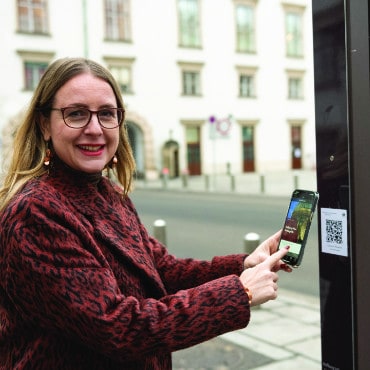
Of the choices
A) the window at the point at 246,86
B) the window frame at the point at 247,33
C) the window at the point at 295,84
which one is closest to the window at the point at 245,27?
the window frame at the point at 247,33

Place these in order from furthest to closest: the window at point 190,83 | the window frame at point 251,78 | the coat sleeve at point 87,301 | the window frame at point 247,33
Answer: the window frame at point 251,78, the window frame at point 247,33, the window at point 190,83, the coat sleeve at point 87,301

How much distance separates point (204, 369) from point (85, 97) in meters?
2.77

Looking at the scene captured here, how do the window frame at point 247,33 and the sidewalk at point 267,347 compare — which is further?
the window frame at point 247,33

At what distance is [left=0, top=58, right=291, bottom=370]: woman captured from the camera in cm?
145

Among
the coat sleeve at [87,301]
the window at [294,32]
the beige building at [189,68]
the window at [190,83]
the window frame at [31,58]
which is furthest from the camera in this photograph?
the window at [294,32]

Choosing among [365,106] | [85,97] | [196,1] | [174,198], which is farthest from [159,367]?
[196,1]

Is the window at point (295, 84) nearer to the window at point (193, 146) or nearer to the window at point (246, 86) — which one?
the window at point (246, 86)

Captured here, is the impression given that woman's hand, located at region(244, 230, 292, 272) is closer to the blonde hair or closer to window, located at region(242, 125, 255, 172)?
the blonde hair

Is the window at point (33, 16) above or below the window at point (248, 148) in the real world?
above

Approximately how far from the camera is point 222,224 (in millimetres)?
11055

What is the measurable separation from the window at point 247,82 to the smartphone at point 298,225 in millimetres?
30226

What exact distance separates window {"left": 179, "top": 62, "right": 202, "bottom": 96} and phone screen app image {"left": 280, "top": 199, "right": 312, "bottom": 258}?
1113 inches

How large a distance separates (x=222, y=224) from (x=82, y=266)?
965 centimetres

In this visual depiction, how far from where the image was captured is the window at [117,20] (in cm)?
2770
